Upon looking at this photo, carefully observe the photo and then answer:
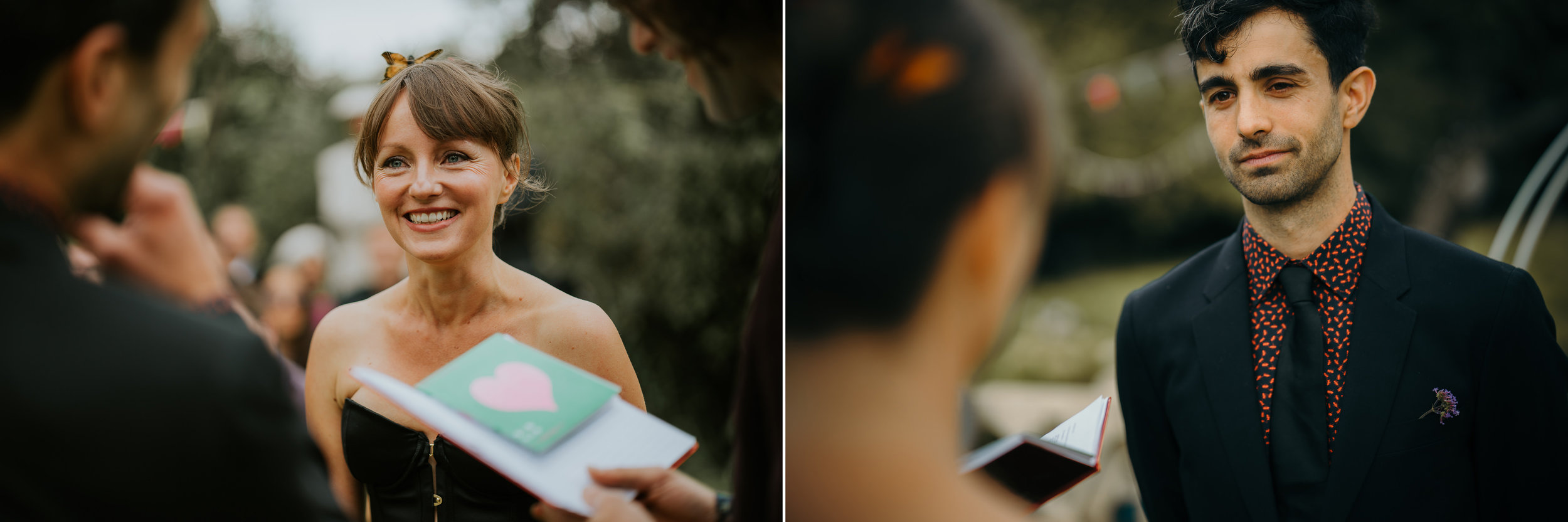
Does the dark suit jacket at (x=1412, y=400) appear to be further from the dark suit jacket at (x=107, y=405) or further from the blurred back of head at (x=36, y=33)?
the blurred back of head at (x=36, y=33)

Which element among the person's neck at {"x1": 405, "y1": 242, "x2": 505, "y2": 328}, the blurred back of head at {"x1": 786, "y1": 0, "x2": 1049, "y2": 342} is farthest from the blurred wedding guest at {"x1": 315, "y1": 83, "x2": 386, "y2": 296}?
the blurred back of head at {"x1": 786, "y1": 0, "x2": 1049, "y2": 342}

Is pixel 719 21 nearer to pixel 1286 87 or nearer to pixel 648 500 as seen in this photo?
pixel 648 500

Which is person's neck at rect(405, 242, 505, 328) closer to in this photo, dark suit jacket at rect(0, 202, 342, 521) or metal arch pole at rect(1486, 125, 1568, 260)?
dark suit jacket at rect(0, 202, 342, 521)

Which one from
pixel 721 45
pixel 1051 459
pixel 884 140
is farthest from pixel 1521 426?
pixel 721 45

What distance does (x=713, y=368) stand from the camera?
2297 mm

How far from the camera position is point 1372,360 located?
1.92 metres

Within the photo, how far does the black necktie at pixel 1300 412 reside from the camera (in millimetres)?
1911

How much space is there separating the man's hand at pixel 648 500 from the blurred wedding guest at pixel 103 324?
0.55 m

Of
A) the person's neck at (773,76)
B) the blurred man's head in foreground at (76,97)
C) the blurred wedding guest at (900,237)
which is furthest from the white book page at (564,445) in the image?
the person's neck at (773,76)

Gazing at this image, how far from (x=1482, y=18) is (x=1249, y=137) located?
3.27 ft

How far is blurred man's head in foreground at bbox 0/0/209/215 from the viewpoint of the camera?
5.10 ft

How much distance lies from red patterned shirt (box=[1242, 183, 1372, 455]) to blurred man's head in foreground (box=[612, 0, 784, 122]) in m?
1.31

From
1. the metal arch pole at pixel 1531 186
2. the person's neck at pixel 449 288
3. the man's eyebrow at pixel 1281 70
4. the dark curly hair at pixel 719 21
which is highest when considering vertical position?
the dark curly hair at pixel 719 21

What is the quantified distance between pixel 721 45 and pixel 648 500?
113cm
